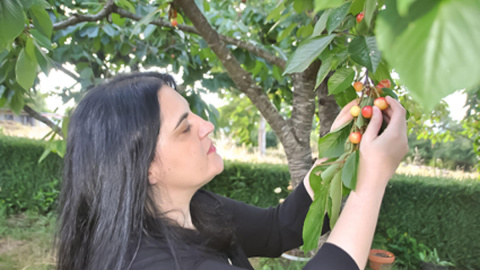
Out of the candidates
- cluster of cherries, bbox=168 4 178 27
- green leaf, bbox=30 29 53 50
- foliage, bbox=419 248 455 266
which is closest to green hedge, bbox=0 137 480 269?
foliage, bbox=419 248 455 266

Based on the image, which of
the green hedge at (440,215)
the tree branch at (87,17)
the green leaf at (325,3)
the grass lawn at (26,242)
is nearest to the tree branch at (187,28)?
the tree branch at (87,17)

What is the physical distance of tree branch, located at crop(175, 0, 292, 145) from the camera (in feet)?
6.35

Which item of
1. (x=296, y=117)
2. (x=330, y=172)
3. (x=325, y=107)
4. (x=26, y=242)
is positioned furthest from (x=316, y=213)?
(x=26, y=242)

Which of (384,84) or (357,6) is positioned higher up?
(357,6)

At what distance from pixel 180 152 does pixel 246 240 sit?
0.62 m

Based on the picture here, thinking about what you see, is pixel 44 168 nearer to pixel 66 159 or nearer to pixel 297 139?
pixel 297 139

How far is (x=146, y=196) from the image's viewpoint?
112 cm

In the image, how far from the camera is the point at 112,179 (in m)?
1.03

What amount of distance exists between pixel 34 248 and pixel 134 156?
389 cm

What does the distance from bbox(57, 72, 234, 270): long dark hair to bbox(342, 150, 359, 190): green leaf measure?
478mm

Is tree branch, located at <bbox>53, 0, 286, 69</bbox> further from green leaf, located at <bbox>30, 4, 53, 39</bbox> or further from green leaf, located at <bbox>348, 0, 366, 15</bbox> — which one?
green leaf, located at <bbox>348, 0, 366, 15</bbox>

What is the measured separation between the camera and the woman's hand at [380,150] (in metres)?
0.75

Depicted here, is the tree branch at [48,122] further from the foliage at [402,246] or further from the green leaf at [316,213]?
the foliage at [402,246]

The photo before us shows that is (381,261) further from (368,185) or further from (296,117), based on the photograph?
(368,185)
